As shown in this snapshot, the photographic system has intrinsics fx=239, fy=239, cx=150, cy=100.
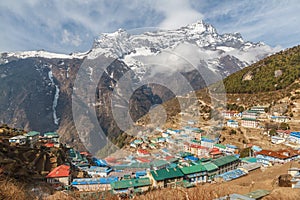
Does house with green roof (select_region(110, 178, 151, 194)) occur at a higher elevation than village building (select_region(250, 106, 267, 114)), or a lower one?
lower

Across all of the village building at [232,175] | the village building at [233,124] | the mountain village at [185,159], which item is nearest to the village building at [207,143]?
the mountain village at [185,159]

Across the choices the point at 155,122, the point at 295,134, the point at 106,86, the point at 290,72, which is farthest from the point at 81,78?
the point at 295,134

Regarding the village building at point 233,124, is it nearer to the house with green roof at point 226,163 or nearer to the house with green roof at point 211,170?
the house with green roof at point 226,163

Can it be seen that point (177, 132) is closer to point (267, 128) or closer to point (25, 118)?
point (267, 128)

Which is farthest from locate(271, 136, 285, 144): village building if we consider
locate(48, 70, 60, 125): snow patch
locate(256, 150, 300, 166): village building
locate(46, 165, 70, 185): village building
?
locate(48, 70, 60, 125): snow patch

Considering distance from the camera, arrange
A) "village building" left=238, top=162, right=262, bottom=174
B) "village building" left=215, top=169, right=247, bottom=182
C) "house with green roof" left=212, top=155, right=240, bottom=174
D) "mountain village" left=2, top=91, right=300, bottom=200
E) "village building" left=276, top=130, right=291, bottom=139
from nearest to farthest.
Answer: "village building" left=215, top=169, right=247, bottom=182, "mountain village" left=2, top=91, right=300, bottom=200, "village building" left=238, top=162, right=262, bottom=174, "house with green roof" left=212, top=155, right=240, bottom=174, "village building" left=276, top=130, right=291, bottom=139

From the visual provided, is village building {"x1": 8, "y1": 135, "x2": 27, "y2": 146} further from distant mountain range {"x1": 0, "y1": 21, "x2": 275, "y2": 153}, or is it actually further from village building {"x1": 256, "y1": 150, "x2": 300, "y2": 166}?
distant mountain range {"x1": 0, "y1": 21, "x2": 275, "y2": 153}

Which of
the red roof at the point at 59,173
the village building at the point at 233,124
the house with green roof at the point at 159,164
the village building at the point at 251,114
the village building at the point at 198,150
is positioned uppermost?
the village building at the point at 251,114
